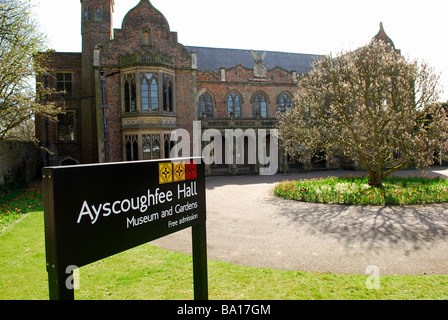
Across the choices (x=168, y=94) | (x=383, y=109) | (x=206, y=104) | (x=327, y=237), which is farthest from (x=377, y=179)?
(x=206, y=104)

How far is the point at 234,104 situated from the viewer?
2639cm

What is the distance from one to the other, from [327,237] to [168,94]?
14.9m

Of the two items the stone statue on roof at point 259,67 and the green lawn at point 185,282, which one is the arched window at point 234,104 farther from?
the green lawn at point 185,282

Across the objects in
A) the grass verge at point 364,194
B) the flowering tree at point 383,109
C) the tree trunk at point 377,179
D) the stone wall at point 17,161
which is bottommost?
the grass verge at point 364,194

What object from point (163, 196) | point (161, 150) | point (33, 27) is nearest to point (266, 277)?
point (163, 196)

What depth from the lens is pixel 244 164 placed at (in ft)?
90.9

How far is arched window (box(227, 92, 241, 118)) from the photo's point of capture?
26.2 m

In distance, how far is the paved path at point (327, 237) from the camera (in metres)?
6.21

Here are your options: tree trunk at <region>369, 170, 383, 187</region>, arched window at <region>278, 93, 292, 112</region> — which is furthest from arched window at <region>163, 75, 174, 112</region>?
tree trunk at <region>369, 170, 383, 187</region>

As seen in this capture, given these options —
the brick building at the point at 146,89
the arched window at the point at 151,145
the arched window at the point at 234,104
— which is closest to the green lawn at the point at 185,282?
the brick building at the point at 146,89

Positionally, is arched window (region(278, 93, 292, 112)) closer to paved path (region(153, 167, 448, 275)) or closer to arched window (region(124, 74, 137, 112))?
arched window (region(124, 74, 137, 112))
